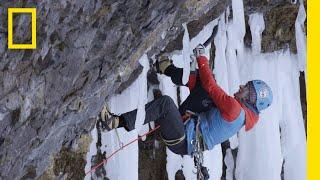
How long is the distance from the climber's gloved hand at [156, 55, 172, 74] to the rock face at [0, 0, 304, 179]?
1.9 inches

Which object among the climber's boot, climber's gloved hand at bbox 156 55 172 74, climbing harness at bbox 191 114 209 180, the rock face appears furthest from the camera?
climber's gloved hand at bbox 156 55 172 74

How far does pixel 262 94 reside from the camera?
105 inches

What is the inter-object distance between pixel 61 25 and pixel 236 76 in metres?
1.28

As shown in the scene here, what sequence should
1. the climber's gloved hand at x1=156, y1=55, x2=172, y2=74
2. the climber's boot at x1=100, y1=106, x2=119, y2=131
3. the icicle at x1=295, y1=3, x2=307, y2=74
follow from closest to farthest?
the climber's boot at x1=100, y1=106, x2=119, y2=131, the climber's gloved hand at x1=156, y1=55, x2=172, y2=74, the icicle at x1=295, y1=3, x2=307, y2=74

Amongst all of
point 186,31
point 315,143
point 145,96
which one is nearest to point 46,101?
point 145,96

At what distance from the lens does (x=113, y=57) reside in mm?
2336

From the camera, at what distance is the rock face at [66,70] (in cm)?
188

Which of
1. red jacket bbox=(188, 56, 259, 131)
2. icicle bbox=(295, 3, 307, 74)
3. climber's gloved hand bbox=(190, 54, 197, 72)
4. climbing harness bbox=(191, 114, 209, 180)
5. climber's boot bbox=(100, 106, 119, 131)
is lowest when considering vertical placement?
climbing harness bbox=(191, 114, 209, 180)

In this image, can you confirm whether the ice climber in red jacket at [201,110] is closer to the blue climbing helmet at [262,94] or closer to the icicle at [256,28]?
the blue climbing helmet at [262,94]

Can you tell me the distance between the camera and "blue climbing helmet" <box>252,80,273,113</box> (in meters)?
2.64

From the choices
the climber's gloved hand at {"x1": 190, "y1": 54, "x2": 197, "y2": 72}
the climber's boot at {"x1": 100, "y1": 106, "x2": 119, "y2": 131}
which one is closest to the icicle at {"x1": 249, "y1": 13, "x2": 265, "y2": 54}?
the climber's gloved hand at {"x1": 190, "y1": 54, "x2": 197, "y2": 72}

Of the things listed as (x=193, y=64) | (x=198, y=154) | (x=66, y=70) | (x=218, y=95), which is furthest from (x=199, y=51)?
(x=66, y=70)

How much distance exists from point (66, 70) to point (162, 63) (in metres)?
0.79

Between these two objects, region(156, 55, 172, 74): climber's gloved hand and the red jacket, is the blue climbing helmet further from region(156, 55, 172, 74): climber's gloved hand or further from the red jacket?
region(156, 55, 172, 74): climber's gloved hand
